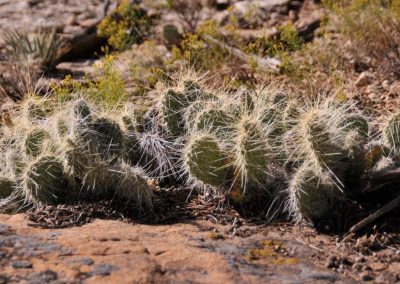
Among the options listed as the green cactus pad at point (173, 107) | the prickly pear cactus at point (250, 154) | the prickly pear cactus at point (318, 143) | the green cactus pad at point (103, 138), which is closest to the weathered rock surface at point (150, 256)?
the prickly pear cactus at point (250, 154)

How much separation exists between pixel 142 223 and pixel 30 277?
106 cm

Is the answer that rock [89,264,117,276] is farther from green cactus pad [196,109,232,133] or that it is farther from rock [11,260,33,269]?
green cactus pad [196,109,232,133]

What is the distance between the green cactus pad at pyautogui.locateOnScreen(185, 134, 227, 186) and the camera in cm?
401

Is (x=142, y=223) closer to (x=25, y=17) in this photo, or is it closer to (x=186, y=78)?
(x=186, y=78)

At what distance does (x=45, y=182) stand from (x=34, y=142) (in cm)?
36

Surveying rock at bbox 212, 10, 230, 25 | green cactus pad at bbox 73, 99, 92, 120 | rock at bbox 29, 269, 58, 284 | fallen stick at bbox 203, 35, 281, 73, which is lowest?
rock at bbox 29, 269, 58, 284

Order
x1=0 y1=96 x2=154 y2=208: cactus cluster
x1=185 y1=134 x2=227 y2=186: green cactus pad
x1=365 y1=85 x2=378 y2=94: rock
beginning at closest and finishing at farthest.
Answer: x1=185 y1=134 x2=227 y2=186: green cactus pad
x1=0 y1=96 x2=154 y2=208: cactus cluster
x1=365 y1=85 x2=378 y2=94: rock

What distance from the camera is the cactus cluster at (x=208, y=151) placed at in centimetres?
385

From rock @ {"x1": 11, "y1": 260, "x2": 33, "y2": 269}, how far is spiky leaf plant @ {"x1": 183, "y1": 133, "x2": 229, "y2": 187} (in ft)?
4.00

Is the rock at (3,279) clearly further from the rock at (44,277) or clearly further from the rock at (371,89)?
the rock at (371,89)

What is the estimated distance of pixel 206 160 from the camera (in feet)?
13.2

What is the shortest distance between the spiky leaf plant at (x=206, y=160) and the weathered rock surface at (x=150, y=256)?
0.36 m

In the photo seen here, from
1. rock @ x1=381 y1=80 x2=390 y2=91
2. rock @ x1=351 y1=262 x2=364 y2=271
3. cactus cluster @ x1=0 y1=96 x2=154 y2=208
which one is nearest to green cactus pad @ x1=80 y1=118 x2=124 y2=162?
cactus cluster @ x1=0 y1=96 x2=154 y2=208

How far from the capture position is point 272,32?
7773 mm
